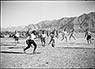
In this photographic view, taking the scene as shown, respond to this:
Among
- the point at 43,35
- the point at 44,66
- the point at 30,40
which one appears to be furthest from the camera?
the point at 43,35

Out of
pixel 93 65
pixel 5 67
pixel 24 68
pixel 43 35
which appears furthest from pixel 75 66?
pixel 43 35

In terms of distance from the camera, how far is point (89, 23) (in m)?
123

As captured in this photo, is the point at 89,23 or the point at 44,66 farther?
the point at 89,23

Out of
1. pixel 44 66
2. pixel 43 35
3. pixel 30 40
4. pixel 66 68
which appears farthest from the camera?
pixel 43 35

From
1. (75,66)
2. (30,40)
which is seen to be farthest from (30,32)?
(75,66)

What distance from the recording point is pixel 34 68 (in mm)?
6480

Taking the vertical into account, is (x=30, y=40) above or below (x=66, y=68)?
above

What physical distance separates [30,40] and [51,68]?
3.88m

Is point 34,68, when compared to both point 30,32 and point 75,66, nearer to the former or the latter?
point 75,66

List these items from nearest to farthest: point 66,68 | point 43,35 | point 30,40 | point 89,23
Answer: point 66,68
point 30,40
point 43,35
point 89,23

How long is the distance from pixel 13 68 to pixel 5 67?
21.2 inches

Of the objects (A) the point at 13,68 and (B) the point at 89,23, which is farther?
(B) the point at 89,23

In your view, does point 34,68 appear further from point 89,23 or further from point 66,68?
point 89,23

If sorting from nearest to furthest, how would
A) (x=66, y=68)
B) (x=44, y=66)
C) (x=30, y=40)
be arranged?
(x=66, y=68) → (x=44, y=66) → (x=30, y=40)
